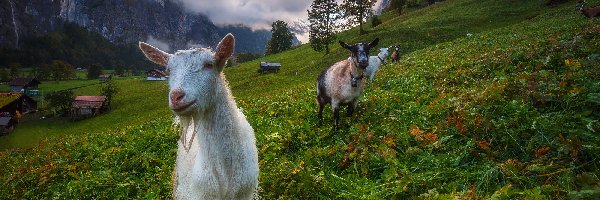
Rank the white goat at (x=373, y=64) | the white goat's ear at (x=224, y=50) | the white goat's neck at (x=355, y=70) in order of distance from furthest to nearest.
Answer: the white goat at (x=373, y=64), the white goat's neck at (x=355, y=70), the white goat's ear at (x=224, y=50)

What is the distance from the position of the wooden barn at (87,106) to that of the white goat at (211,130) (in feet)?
215

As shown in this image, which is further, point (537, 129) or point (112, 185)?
point (112, 185)

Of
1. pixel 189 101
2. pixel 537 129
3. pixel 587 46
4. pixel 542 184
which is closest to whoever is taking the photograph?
pixel 189 101

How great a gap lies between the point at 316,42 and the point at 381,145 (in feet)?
157

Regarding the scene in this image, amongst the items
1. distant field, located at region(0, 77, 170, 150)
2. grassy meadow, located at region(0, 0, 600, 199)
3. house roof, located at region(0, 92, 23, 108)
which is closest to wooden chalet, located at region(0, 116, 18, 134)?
distant field, located at region(0, 77, 170, 150)

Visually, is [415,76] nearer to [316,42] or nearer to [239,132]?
[239,132]

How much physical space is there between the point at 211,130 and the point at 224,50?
1.11 metres

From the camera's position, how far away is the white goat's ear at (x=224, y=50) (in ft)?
15.0

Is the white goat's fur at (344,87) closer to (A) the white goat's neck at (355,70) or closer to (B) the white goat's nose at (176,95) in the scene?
(A) the white goat's neck at (355,70)

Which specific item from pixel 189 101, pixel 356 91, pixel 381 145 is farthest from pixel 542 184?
pixel 356 91

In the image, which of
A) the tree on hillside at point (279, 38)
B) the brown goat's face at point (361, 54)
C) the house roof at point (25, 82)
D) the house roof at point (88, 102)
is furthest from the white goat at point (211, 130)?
the house roof at point (25, 82)

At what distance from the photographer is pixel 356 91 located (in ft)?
37.1

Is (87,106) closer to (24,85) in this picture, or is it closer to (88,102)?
(88,102)

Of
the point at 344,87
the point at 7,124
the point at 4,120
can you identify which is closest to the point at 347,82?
the point at 344,87
